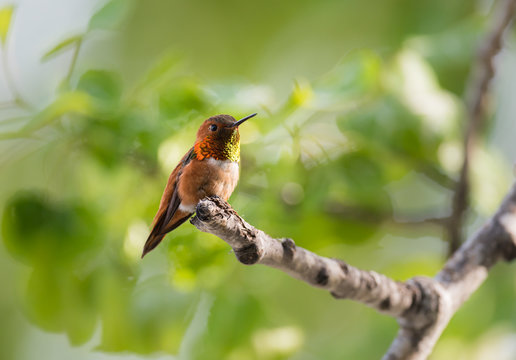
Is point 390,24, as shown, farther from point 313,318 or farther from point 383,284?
point 383,284

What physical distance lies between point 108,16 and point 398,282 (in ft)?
1.72

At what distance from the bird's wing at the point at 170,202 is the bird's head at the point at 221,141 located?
0.06ft

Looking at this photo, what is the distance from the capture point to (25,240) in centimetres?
95

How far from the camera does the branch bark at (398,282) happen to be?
41 cm

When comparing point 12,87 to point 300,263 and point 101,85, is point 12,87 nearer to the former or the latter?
point 101,85

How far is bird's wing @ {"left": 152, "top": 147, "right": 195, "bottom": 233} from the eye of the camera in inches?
17.0

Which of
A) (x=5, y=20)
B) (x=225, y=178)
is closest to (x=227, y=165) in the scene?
(x=225, y=178)

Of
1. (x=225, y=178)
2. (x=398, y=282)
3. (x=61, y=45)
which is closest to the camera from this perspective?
(x=225, y=178)

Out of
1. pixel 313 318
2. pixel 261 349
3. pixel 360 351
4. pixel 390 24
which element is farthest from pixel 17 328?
pixel 390 24

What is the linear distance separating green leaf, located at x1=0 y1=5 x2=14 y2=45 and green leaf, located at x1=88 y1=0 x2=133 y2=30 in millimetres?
133

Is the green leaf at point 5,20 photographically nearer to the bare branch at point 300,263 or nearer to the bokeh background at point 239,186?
the bokeh background at point 239,186

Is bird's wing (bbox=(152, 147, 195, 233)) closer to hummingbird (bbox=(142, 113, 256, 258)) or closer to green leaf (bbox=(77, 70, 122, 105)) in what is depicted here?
hummingbird (bbox=(142, 113, 256, 258))

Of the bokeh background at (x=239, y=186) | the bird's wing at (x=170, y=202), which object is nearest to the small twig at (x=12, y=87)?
the bokeh background at (x=239, y=186)

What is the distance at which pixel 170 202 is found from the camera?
440mm
